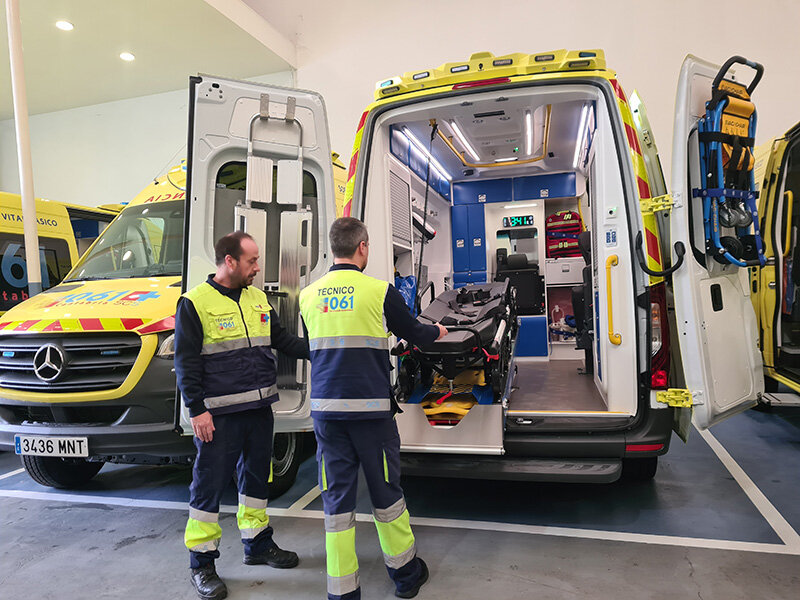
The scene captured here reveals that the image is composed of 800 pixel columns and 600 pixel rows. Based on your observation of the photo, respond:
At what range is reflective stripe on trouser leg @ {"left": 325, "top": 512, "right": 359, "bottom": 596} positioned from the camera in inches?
89.1

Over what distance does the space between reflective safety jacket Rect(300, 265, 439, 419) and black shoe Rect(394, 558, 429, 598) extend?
82 centimetres

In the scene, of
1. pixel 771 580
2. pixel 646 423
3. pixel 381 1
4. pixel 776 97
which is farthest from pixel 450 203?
pixel 771 580

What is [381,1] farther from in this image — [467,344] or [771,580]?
[771,580]

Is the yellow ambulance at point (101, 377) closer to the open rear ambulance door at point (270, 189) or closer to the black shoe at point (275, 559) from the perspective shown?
the open rear ambulance door at point (270, 189)

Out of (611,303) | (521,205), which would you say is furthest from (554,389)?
(521,205)

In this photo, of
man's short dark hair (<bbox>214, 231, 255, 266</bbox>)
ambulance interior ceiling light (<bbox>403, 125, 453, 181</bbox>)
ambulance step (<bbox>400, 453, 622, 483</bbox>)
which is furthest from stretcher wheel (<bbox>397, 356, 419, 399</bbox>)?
ambulance interior ceiling light (<bbox>403, 125, 453, 181</bbox>)

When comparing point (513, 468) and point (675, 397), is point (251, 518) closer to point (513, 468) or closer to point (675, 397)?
point (513, 468)

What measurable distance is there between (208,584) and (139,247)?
2959 millimetres

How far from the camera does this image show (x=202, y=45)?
8859 mm

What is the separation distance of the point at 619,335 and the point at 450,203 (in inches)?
206

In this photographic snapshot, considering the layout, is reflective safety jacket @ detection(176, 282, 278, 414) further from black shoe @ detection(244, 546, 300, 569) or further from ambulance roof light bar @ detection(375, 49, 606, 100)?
ambulance roof light bar @ detection(375, 49, 606, 100)

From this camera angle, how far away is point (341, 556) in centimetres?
228

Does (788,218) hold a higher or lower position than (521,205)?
lower

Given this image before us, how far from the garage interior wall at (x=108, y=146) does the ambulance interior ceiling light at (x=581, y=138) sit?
7.53 meters
